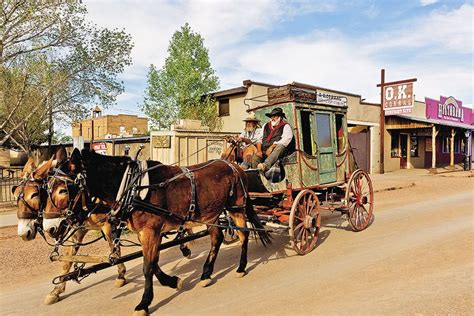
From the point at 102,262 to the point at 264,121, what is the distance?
4310 mm

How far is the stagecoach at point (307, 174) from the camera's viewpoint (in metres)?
6.29

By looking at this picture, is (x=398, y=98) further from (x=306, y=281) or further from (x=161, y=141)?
(x=306, y=281)

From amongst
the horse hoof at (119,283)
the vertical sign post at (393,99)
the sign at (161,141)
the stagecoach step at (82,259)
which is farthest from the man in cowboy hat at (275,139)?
the vertical sign post at (393,99)

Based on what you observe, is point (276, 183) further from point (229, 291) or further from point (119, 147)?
point (119, 147)

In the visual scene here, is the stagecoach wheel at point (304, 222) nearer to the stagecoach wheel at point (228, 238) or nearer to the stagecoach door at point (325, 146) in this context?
the stagecoach door at point (325, 146)

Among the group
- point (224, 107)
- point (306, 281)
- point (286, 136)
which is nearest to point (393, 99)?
point (224, 107)

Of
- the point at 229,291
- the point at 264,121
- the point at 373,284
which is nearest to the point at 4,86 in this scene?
the point at 264,121

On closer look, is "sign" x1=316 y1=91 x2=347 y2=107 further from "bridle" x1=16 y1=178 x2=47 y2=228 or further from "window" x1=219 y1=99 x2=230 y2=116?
"window" x1=219 y1=99 x2=230 y2=116

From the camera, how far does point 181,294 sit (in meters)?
4.73

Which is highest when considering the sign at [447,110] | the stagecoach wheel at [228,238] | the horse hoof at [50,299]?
the sign at [447,110]

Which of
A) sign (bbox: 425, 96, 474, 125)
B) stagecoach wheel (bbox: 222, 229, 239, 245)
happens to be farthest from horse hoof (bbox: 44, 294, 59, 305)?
sign (bbox: 425, 96, 474, 125)

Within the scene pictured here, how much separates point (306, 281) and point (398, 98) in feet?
68.6

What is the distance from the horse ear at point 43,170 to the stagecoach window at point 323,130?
4.72m

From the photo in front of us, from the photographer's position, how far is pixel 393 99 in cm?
2314
